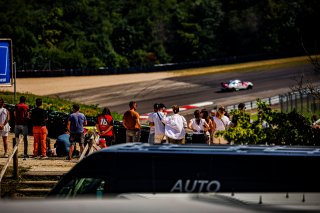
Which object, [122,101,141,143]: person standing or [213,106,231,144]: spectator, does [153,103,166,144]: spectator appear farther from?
[213,106,231,144]: spectator

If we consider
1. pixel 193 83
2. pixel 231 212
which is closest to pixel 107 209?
Answer: pixel 231 212

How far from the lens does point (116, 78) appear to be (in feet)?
245

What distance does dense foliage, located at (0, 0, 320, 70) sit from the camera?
308ft

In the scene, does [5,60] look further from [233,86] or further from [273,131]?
[233,86]

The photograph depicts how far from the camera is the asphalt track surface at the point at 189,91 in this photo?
2351 inches

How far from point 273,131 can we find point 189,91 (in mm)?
50337

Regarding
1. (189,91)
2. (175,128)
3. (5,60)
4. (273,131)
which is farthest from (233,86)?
(273,131)

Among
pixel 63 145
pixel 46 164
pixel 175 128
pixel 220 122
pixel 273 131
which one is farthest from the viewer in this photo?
pixel 63 145

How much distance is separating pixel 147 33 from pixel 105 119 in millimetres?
90259

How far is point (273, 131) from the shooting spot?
47.8ft

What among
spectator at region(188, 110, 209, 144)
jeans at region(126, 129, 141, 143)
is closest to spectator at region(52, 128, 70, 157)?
jeans at region(126, 129, 141, 143)

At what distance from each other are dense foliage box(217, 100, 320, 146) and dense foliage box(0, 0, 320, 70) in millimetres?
75652

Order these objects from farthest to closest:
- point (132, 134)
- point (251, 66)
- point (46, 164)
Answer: point (251, 66), point (132, 134), point (46, 164)

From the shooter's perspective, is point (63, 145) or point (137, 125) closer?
point (137, 125)
